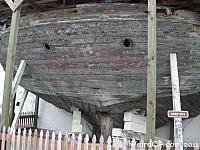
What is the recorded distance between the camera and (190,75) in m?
6.22

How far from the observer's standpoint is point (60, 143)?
4281 mm

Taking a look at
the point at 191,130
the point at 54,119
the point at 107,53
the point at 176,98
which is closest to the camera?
the point at 176,98

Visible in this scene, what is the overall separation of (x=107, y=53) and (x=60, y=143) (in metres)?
2.45

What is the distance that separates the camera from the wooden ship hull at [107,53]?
224 inches

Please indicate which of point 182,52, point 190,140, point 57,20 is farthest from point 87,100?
point 190,140

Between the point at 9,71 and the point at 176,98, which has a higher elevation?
the point at 9,71

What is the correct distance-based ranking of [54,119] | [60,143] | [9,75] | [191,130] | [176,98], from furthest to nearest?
[54,119] < [191,130] < [9,75] < [176,98] < [60,143]

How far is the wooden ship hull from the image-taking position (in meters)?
5.70

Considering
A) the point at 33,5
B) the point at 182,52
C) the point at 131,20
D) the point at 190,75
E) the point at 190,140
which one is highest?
the point at 33,5

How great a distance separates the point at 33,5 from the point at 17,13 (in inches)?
41.6

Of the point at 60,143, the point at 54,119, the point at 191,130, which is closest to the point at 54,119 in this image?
the point at 54,119

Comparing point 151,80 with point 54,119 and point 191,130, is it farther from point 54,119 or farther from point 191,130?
point 54,119

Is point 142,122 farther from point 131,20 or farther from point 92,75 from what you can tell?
point 131,20

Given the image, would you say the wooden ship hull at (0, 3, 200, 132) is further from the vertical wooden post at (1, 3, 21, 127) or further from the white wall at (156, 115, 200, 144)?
the white wall at (156, 115, 200, 144)
